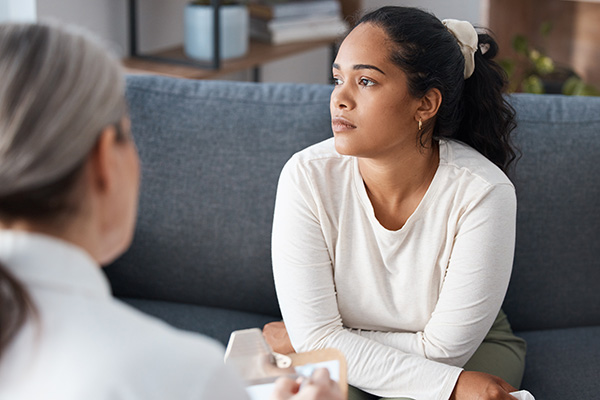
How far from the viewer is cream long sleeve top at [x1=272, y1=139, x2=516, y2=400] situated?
1.28 meters

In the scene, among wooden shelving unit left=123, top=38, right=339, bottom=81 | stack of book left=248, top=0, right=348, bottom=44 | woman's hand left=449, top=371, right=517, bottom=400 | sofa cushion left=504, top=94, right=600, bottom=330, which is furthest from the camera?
stack of book left=248, top=0, right=348, bottom=44

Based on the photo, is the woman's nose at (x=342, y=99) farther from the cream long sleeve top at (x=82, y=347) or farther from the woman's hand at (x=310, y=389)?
the cream long sleeve top at (x=82, y=347)

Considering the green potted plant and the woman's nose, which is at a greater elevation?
the woman's nose

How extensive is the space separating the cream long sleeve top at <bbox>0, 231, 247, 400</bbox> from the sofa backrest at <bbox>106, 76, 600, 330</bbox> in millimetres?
1020

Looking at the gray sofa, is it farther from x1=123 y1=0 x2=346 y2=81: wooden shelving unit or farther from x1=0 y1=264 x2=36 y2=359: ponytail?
Answer: x1=0 y1=264 x2=36 y2=359: ponytail

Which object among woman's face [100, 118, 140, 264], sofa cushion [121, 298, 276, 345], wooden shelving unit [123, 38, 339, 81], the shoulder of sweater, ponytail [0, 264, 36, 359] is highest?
woman's face [100, 118, 140, 264]

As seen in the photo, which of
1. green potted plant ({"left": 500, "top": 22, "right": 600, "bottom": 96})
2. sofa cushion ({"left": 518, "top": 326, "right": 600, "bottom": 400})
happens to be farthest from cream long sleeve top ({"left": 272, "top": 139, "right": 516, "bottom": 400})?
green potted plant ({"left": 500, "top": 22, "right": 600, "bottom": 96})

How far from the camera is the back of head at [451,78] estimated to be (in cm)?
127

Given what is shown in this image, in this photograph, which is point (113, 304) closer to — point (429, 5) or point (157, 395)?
point (157, 395)

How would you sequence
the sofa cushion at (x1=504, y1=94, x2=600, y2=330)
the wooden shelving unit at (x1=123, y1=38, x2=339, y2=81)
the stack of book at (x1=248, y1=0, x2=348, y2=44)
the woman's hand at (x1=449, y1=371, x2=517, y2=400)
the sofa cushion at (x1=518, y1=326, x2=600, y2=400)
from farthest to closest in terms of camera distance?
the stack of book at (x1=248, y1=0, x2=348, y2=44) < the wooden shelving unit at (x1=123, y1=38, x2=339, y2=81) < the sofa cushion at (x1=504, y1=94, x2=600, y2=330) < the sofa cushion at (x1=518, y1=326, x2=600, y2=400) < the woman's hand at (x1=449, y1=371, x2=517, y2=400)

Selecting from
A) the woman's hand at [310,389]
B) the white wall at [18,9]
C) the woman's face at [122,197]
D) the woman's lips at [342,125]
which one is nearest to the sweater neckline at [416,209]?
the woman's lips at [342,125]

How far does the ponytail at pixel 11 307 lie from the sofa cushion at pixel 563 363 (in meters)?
1.16

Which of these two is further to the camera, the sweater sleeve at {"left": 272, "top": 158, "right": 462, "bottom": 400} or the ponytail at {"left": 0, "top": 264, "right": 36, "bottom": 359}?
the sweater sleeve at {"left": 272, "top": 158, "right": 462, "bottom": 400}

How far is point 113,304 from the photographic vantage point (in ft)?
1.94
